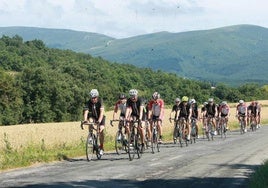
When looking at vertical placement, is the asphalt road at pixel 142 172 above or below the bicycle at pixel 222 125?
below

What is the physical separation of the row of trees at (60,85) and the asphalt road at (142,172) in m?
55.4

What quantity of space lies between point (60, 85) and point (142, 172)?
66861mm

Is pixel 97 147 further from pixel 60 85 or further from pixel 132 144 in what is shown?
pixel 60 85

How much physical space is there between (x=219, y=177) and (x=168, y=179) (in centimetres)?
132

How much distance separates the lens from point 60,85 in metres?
78.8

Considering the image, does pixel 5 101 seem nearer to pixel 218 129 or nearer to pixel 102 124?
pixel 218 129

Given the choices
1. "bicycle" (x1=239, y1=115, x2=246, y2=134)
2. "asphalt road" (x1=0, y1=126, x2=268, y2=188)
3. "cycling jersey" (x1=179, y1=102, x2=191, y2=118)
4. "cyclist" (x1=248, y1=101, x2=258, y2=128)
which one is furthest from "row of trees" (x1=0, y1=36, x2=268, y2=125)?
"asphalt road" (x1=0, y1=126, x2=268, y2=188)

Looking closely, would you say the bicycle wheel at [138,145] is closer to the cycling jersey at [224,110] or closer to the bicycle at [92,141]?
the bicycle at [92,141]

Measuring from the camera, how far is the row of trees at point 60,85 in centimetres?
7494

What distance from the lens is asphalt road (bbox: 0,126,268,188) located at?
1105 centimetres

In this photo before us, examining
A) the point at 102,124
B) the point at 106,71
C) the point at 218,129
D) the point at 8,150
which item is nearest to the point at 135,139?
the point at 102,124

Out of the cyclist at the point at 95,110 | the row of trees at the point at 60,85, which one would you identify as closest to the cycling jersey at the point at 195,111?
the cyclist at the point at 95,110

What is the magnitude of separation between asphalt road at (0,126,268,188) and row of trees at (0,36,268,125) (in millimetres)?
55397

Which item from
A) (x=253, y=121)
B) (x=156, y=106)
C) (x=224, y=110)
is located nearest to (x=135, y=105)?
(x=156, y=106)
